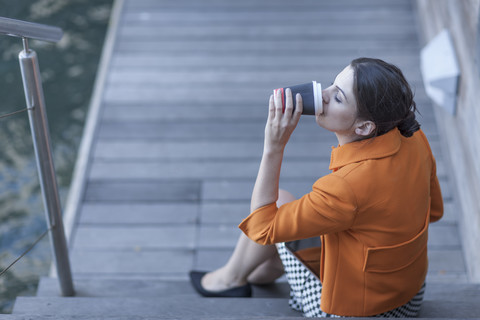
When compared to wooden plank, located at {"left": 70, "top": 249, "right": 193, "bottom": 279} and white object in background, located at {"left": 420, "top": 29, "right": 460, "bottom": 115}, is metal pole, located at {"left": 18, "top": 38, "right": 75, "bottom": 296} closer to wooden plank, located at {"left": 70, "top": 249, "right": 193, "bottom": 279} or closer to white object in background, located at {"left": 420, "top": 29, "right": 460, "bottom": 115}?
wooden plank, located at {"left": 70, "top": 249, "right": 193, "bottom": 279}

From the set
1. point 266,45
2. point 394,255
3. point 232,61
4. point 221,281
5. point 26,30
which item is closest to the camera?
point 394,255

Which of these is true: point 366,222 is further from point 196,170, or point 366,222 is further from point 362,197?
point 196,170

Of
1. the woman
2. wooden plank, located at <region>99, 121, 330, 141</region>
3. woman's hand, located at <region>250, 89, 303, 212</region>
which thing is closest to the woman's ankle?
the woman

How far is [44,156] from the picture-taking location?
61.1 inches

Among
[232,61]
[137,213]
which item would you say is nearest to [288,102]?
[137,213]

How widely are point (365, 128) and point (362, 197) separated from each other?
15 centimetres

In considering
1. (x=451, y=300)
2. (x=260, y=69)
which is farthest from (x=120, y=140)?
(x=451, y=300)

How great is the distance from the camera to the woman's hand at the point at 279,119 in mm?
1191

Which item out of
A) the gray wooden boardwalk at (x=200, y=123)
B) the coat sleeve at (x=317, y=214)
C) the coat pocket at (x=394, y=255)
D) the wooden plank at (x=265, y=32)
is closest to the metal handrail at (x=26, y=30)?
the coat sleeve at (x=317, y=214)

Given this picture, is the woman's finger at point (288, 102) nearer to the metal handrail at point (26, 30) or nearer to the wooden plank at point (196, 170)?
the metal handrail at point (26, 30)

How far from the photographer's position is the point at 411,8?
12.3 ft

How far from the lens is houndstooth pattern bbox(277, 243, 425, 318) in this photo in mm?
1416

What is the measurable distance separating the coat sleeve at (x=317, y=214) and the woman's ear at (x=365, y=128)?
11 cm

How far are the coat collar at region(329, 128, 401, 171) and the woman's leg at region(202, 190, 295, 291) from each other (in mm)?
484
